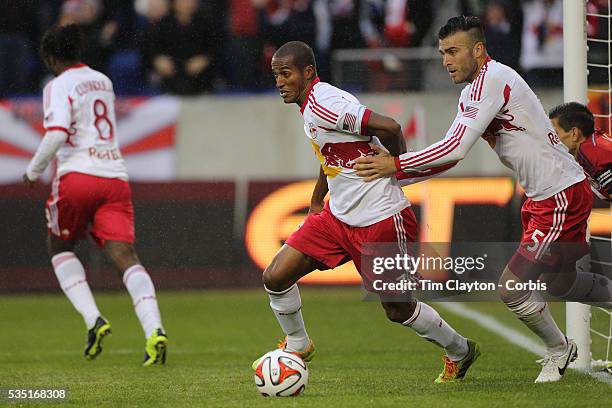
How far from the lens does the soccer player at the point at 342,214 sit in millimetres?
6727

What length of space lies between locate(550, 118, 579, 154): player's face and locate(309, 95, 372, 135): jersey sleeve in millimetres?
1253

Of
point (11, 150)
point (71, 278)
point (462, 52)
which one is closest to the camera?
point (462, 52)

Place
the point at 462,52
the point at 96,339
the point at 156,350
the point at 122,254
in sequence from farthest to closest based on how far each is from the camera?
the point at 122,254
the point at 96,339
the point at 156,350
the point at 462,52

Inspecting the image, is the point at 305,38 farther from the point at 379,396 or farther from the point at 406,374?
the point at 379,396

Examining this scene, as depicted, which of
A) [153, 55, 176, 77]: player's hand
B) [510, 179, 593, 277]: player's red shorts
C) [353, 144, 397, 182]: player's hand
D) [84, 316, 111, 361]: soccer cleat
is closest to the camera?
[353, 144, 397, 182]: player's hand

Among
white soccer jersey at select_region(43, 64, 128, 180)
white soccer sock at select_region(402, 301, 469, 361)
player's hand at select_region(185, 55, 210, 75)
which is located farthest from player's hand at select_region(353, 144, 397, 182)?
player's hand at select_region(185, 55, 210, 75)

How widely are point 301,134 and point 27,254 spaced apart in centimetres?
378

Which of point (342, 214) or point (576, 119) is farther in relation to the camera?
point (576, 119)

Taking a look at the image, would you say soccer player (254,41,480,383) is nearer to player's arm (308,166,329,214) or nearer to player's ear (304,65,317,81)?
player's ear (304,65,317,81)

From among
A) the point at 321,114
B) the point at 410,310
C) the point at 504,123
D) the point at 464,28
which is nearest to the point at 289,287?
the point at 410,310

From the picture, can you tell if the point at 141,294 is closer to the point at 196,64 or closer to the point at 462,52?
the point at 462,52

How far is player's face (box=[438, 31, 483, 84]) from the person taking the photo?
6648mm

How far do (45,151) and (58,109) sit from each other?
1.04 ft

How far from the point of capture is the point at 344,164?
22.3 ft
